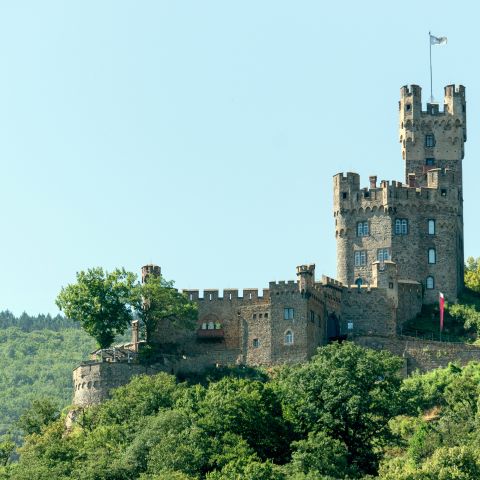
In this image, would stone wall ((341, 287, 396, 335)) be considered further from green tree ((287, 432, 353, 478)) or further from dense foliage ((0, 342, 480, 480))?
green tree ((287, 432, 353, 478))

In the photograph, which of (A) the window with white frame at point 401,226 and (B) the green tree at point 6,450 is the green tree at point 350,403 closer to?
(B) the green tree at point 6,450

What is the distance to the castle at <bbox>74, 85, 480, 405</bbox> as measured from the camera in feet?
327

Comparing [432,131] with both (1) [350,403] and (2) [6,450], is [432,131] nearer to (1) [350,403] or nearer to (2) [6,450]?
(1) [350,403]

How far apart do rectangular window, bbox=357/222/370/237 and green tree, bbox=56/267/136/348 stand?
17207mm

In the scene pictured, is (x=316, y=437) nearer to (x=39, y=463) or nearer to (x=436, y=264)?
(x=39, y=463)

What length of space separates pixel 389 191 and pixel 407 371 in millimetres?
14711

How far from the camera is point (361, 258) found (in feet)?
356

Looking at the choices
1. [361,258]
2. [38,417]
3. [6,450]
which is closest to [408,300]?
[361,258]

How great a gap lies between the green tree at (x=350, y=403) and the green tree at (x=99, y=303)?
17317mm

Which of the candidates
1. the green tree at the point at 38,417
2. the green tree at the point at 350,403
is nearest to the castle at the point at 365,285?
the green tree at the point at 38,417

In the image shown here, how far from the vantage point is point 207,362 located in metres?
100

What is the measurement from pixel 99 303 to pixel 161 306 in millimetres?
3813

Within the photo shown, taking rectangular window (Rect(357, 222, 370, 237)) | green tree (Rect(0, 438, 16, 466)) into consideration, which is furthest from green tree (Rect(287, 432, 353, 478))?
rectangular window (Rect(357, 222, 370, 237))

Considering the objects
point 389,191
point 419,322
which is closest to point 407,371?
point 419,322
